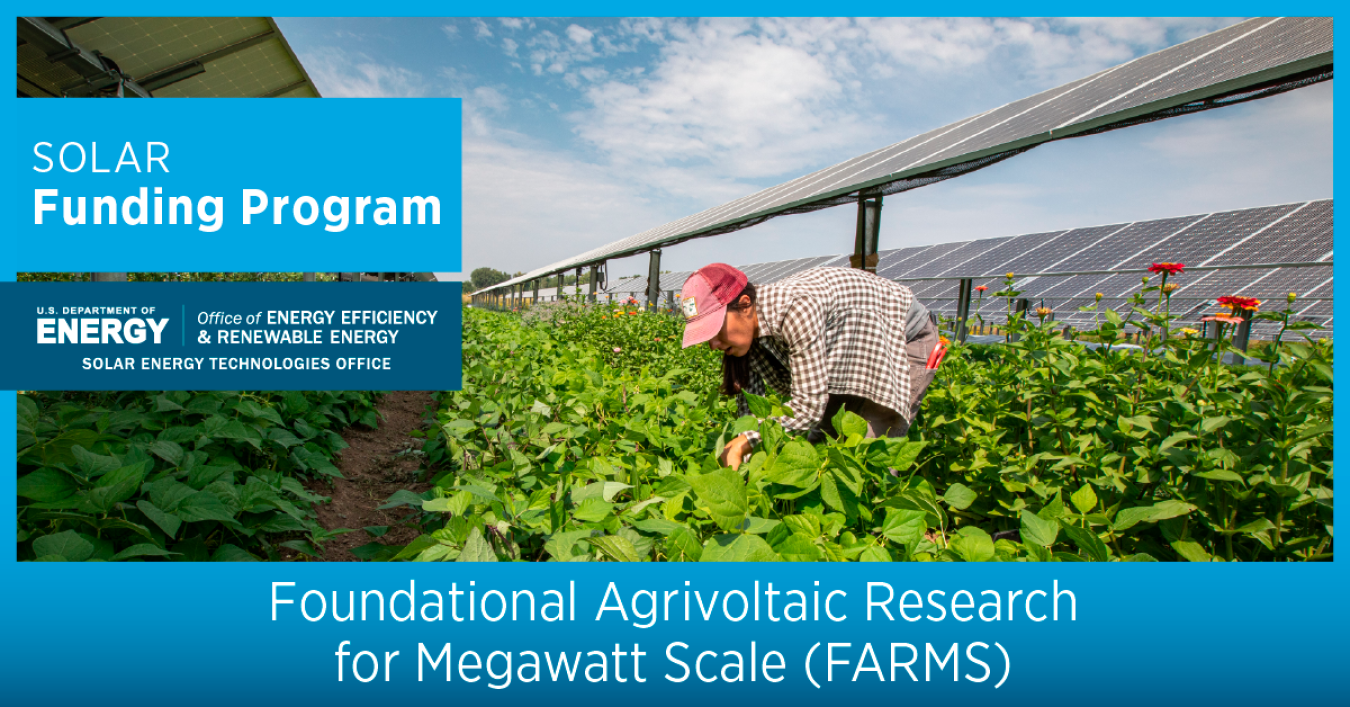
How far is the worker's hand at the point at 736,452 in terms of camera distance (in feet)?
6.41

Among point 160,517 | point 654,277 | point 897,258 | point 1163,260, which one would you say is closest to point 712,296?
point 160,517

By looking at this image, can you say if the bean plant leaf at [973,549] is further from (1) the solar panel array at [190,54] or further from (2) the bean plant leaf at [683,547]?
(1) the solar panel array at [190,54]

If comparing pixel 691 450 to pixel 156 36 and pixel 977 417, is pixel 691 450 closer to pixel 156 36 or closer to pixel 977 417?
pixel 977 417

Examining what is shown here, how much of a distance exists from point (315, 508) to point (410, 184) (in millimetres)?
1744

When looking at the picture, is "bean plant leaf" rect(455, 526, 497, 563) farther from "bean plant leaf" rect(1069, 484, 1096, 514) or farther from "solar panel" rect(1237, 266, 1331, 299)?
"solar panel" rect(1237, 266, 1331, 299)

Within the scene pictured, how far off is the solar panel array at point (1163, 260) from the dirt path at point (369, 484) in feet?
14.1

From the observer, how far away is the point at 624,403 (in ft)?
9.49

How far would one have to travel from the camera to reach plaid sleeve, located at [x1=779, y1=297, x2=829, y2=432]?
84.0 inches

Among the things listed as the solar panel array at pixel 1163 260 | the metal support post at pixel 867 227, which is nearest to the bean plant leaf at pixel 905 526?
the metal support post at pixel 867 227

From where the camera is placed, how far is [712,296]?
2.11 metres

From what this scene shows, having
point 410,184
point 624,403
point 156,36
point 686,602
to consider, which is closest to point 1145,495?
point 686,602

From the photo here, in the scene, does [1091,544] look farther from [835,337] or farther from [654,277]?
[654,277]

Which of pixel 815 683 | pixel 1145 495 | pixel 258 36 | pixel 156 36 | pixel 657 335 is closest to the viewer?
pixel 815 683

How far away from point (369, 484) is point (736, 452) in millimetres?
2517
